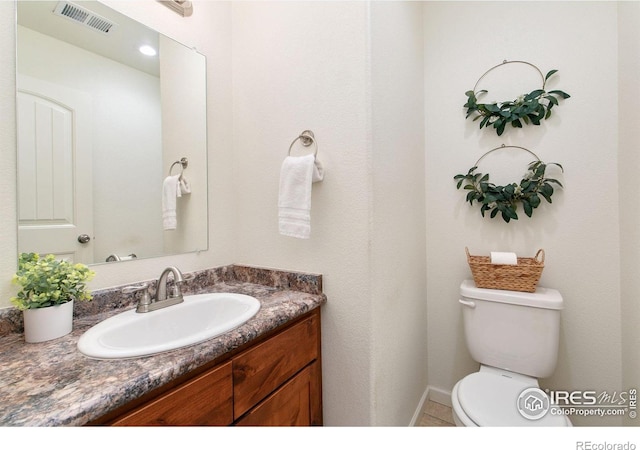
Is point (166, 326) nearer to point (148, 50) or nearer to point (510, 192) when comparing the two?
point (148, 50)

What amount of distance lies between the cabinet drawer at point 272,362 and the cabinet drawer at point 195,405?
4cm

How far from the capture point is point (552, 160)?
1.42m

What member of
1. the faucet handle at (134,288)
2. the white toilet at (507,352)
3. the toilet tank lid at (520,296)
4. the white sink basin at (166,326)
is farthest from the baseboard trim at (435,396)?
the faucet handle at (134,288)

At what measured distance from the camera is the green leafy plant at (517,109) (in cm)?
140

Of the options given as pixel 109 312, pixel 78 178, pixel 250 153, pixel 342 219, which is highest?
pixel 250 153

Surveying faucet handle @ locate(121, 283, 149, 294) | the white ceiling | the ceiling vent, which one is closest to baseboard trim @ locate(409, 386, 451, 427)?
faucet handle @ locate(121, 283, 149, 294)

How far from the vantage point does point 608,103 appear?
1312 millimetres

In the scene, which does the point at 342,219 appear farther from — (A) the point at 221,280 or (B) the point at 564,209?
(B) the point at 564,209

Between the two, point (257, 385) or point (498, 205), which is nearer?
point (257, 385)

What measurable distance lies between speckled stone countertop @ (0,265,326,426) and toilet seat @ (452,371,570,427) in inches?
28.4

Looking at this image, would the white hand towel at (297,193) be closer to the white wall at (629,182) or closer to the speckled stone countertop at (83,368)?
the speckled stone countertop at (83,368)

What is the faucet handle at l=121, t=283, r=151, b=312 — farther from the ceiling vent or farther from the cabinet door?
the ceiling vent
